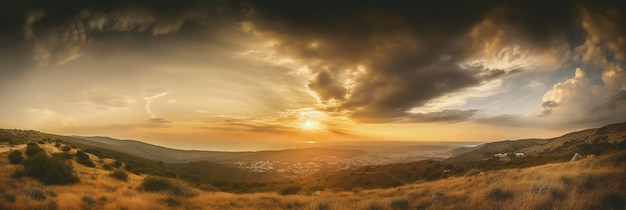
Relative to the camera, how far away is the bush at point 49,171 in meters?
20.0

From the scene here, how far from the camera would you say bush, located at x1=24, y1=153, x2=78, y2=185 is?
1997 cm

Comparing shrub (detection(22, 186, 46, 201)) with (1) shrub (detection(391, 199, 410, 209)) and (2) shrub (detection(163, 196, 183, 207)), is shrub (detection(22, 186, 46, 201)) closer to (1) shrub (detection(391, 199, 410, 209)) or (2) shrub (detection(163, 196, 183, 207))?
(2) shrub (detection(163, 196, 183, 207))

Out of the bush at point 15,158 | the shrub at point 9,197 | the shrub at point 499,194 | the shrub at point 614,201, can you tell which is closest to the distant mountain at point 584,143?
the shrub at point 614,201

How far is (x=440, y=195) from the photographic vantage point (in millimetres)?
14289

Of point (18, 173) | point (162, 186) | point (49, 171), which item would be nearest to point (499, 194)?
point (162, 186)

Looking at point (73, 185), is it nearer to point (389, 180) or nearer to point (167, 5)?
point (167, 5)

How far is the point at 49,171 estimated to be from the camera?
20.2m

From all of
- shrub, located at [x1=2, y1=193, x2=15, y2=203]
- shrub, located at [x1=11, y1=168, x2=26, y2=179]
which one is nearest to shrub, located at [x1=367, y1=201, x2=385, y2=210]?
shrub, located at [x1=2, y1=193, x2=15, y2=203]

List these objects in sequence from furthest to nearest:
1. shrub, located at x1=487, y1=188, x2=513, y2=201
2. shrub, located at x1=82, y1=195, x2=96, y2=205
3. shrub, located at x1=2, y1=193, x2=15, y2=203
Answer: shrub, located at x1=82, y1=195, x2=96, y2=205, shrub, located at x1=2, y1=193, x2=15, y2=203, shrub, located at x1=487, y1=188, x2=513, y2=201

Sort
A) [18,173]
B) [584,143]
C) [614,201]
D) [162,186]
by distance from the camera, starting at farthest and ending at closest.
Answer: [584,143] < [18,173] < [162,186] < [614,201]

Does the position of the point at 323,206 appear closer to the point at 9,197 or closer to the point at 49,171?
the point at 9,197

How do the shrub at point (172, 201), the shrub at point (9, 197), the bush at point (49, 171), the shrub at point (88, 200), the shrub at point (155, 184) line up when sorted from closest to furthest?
the shrub at point (9, 197) < the shrub at point (88, 200) < the shrub at point (172, 201) < the shrub at point (155, 184) < the bush at point (49, 171)

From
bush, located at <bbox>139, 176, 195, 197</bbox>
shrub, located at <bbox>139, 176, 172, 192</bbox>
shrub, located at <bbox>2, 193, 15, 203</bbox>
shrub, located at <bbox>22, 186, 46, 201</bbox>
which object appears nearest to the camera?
shrub, located at <bbox>2, 193, 15, 203</bbox>

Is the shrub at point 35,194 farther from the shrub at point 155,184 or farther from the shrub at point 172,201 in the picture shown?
the shrub at point 155,184
